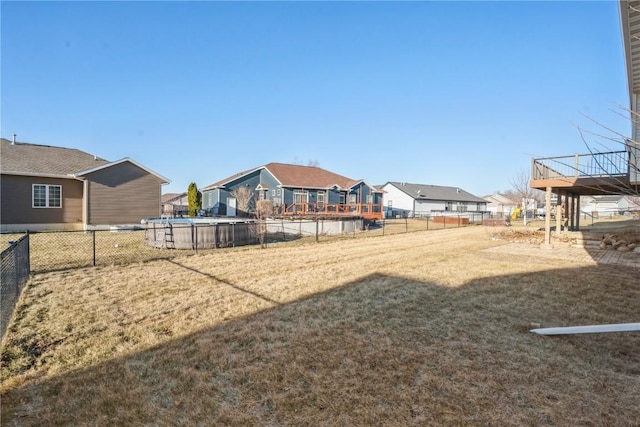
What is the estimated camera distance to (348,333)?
4.66 meters

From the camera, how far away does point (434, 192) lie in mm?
52438

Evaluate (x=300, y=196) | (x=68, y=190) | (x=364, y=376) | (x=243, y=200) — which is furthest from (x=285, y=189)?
(x=364, y=376)

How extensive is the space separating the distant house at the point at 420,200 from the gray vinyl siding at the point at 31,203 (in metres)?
35.0

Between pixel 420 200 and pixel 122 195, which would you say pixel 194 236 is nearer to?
pixel 122 195

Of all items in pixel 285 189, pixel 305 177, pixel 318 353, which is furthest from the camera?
pixel 305 177

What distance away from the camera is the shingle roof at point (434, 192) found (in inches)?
1941

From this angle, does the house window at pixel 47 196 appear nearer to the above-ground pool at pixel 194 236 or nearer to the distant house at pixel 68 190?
the distant house at pixel 68 190

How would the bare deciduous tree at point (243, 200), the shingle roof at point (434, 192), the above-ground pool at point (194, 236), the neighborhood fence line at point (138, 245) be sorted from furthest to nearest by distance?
1. the shingle roof at point (434, 192)
2. the bare deciduous tree at point (243, 200)
3. the above-ground pool at point (194, 236)
4. the neighborhood fence line at point (138, 245)

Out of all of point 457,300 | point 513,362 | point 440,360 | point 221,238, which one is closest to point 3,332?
point 440,360

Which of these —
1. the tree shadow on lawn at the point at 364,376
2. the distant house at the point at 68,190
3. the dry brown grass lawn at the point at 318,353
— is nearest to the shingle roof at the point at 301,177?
the distant house at the point at 68,190

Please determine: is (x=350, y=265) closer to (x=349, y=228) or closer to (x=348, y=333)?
(x=348, y=333)

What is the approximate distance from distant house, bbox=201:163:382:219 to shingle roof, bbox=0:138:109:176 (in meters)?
11.4

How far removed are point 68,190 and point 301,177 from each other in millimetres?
19108

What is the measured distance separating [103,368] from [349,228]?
17.8 metres
